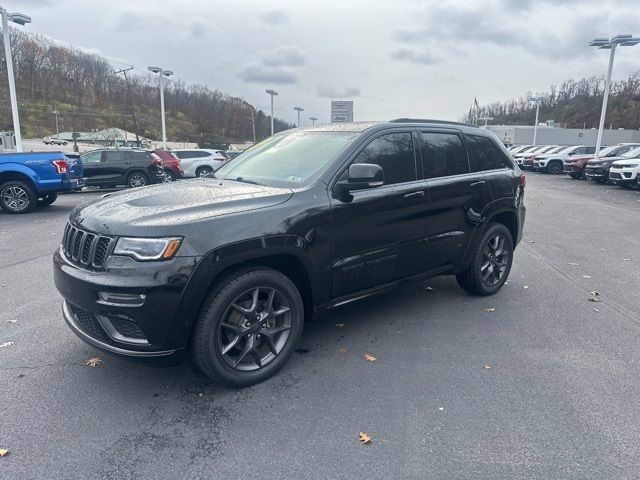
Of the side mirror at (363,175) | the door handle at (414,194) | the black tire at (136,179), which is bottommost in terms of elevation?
the black tire at (136,179)

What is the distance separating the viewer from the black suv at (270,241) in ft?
9.50

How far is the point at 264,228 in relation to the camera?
10.5 feet

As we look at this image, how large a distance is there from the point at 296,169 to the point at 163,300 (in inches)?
65.8

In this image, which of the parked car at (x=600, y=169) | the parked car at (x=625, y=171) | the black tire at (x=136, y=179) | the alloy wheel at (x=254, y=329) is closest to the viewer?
the alloy wheel at (x=254, y=329)

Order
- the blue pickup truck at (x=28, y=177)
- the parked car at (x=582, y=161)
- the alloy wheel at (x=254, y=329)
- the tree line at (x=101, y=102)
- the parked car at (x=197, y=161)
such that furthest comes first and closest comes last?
the tree line at (x=101, y=102)
the parked car at (x=582, y=161)
the parked car at (x=197, y=161)
the blue pickup truck at (x=28, y=177)
the alloy wheel at (x=254, y=329)

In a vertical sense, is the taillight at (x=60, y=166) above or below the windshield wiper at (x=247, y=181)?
below

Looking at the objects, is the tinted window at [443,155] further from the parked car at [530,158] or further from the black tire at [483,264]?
the parked car at [530,158]

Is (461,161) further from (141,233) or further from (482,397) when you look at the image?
(141,233)

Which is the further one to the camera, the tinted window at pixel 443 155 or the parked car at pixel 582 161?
the parked car at pixel 582 161

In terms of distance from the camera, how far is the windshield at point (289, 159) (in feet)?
12.7

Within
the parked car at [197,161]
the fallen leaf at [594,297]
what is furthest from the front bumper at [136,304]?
the parked car at [197,161]

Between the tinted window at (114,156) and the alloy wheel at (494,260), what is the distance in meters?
16.4

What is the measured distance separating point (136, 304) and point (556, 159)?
105 ft

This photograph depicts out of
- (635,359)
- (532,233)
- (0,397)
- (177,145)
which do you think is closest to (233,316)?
(0,397)
